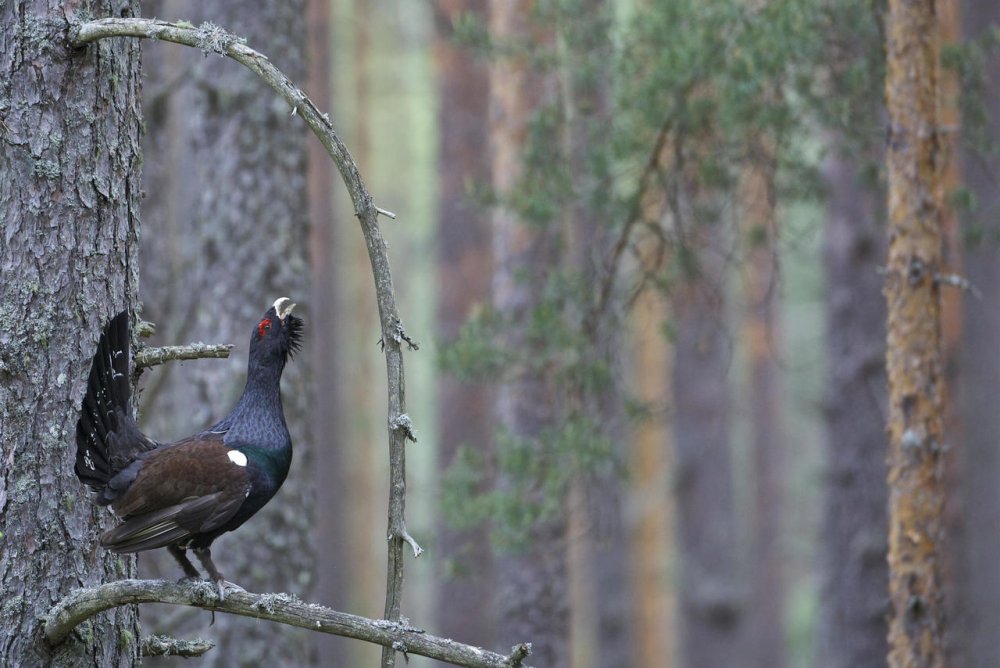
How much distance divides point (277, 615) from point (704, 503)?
1382 cm

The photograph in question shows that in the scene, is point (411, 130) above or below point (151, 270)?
above

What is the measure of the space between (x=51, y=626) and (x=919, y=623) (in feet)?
14.1

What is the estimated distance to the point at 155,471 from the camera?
11.2 feet

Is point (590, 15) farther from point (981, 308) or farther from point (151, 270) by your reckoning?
point (981, 308)

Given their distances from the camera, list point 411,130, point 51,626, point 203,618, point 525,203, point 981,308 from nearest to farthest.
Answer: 1. point 51,626
2. point 203,618
3. point 525,203
4. point 981,308
5. point 411,130

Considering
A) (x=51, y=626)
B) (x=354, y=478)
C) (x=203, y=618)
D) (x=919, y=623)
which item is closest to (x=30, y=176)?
(x=51, y=626)

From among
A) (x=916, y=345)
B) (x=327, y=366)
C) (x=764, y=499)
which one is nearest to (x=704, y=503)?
(x=764, y=499)

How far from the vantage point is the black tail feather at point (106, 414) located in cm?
337

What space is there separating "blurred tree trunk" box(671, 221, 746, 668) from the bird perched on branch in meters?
10.4

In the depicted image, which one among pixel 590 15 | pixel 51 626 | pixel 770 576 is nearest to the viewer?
pixel 51 626

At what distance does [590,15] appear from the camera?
310 inches

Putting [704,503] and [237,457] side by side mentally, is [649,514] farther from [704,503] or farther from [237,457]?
[237,457]

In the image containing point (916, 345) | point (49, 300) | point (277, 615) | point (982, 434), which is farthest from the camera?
point (982, 434)

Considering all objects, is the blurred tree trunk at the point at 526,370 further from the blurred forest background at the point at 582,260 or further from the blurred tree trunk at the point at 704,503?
the blurred tree trunk at the point at 704,503
